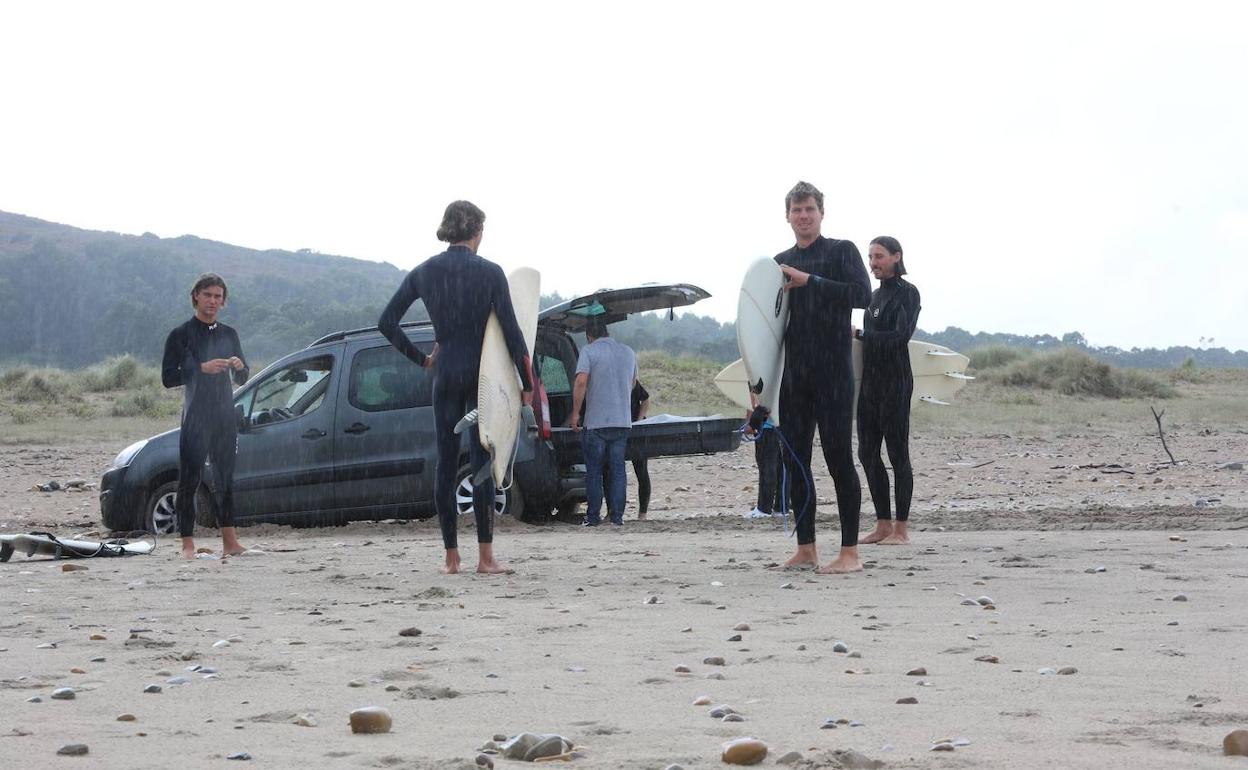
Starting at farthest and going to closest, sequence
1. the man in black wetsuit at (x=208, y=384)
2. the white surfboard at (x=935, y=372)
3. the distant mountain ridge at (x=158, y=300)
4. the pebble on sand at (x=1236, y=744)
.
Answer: the distant mountain ridge at (x=158, y=300), the white surfboard at (x=935, y=372), the man in black wetsuit at (x=208, y=384), the pebble on sand at (x=1236, y=744)

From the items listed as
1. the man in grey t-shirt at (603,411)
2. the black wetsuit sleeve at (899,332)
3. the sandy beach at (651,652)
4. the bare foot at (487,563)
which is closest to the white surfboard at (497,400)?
the bare foot at (487,563)

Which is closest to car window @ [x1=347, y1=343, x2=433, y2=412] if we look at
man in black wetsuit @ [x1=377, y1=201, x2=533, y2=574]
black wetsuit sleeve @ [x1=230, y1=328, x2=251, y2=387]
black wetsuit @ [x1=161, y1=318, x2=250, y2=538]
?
black wetsuit sleeve @ [x1=230, y1=328, x2=251, y2=387]

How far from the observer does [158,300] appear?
409 feet

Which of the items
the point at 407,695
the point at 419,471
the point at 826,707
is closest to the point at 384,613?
the point at 407,695

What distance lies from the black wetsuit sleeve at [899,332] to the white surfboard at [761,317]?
150 centimetres

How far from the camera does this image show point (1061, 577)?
764cm

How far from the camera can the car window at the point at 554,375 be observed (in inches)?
517

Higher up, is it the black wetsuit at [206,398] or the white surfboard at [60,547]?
the black wetsuit at [206,398]

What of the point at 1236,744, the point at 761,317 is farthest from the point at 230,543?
the point at 1236,744

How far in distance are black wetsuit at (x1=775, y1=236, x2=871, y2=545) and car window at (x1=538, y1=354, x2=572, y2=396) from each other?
5.31m

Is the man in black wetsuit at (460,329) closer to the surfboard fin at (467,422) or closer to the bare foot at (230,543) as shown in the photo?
the surfboard fin at (467,422)

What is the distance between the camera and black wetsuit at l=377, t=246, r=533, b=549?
8.13 meters

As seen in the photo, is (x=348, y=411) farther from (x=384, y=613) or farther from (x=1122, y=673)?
(x=1122, y=673)

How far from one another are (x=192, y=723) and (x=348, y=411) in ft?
26.4
